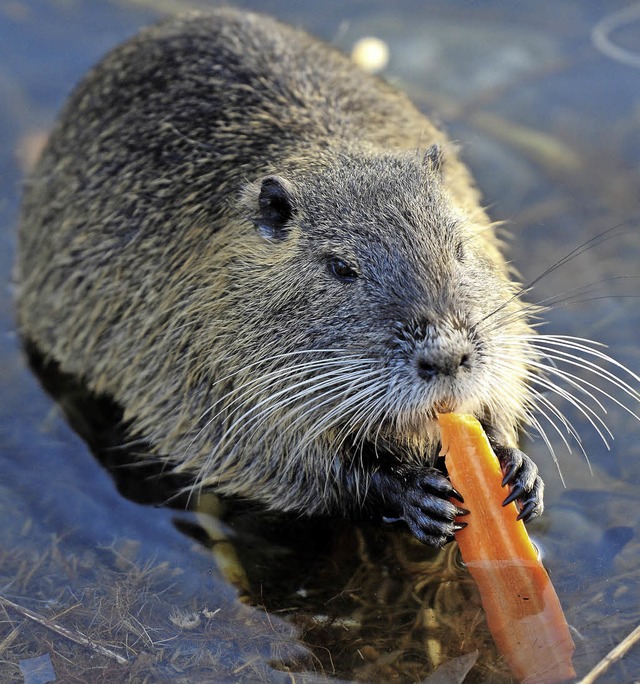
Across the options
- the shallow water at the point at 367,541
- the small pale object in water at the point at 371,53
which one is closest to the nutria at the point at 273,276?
the shallow water at the point at 367,541

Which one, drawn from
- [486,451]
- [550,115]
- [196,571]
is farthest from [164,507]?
[550,115]

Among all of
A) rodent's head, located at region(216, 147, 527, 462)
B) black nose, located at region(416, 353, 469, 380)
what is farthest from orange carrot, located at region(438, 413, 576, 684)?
black nose, located at region(416, 353, 469, 380)

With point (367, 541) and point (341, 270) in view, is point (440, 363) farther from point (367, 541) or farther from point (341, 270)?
point (367, 541)

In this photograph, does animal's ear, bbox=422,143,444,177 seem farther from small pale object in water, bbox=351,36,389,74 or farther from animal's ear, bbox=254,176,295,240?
small pale object in water, bbox=351,36,389,74

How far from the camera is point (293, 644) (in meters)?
4.10

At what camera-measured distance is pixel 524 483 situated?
13.2 ft

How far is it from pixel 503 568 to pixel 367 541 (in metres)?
0.82

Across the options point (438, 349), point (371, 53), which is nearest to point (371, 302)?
point (438, 349)

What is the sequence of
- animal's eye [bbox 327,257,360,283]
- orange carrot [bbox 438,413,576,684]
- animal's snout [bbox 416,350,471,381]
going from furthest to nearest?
animal's eye [bbox 327,257,360,283]
orange carrot [bbox 438,413,576,684]
animal's snout [bbox 416,350,471,381]

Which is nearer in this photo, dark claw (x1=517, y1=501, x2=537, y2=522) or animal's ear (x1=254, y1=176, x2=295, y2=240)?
dark claw (x1=517, y1=501, x2=537, y2=522)

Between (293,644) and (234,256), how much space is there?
4.88ft

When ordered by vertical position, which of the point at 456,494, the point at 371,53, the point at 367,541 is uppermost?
the point at 371,53

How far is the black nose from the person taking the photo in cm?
354

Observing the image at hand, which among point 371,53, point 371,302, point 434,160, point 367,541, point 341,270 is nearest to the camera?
point 371,302
